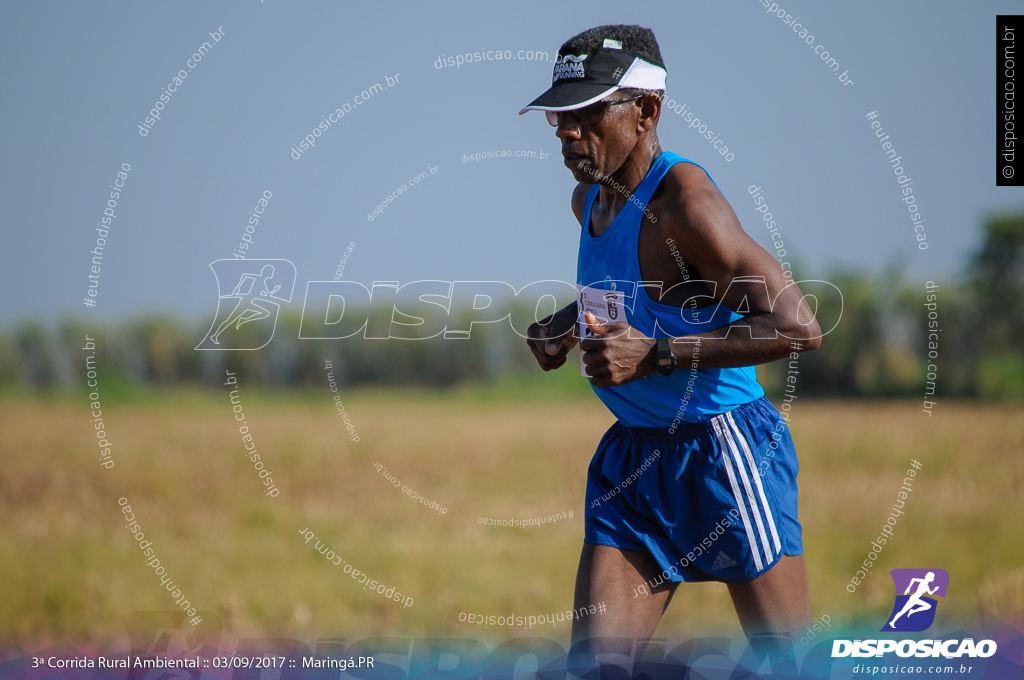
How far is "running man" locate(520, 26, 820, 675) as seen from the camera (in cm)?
286

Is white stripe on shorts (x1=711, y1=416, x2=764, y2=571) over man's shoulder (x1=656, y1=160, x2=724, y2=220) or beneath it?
beneath

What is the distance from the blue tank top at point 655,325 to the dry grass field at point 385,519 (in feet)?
12.7

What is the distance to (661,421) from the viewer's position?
118 inches

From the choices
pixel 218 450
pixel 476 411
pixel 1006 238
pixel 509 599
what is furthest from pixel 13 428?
pixel 1006 238

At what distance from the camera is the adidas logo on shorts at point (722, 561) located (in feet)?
9.53

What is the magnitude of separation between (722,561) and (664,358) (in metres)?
0.73

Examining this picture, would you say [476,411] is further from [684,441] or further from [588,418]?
[684,441]

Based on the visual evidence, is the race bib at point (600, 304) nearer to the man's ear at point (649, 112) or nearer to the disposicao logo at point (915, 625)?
→ the man's ear at point (649, 112)

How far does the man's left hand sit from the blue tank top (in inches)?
6.6

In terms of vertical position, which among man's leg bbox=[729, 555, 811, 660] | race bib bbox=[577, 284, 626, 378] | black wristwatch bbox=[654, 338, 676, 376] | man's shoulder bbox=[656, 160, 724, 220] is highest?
man's shoulder bbox=[656, 160, 724, 220]
